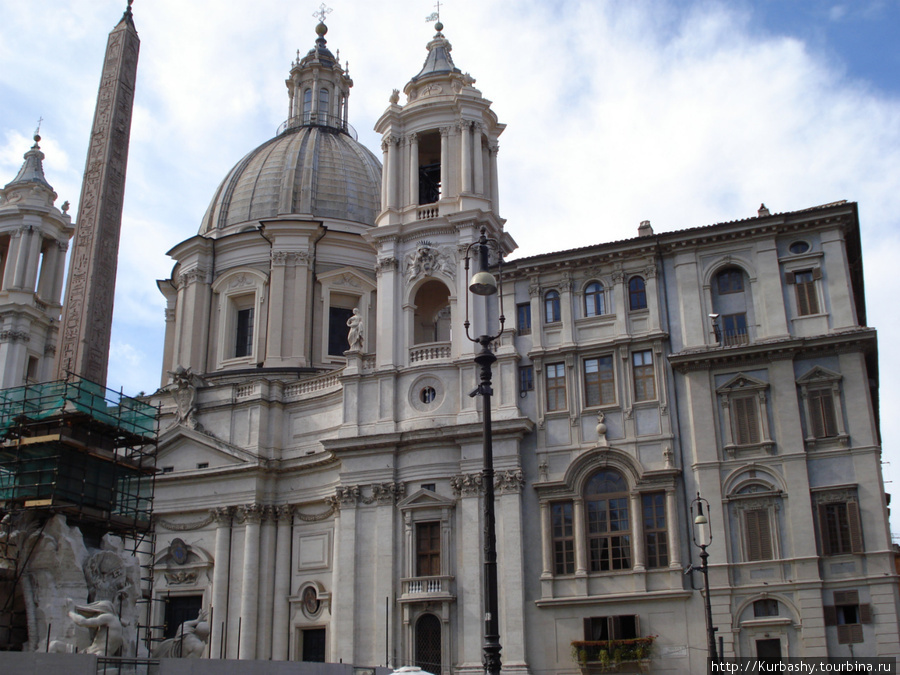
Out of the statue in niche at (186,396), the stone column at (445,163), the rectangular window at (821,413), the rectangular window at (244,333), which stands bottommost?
the rectangular window at (821,413)

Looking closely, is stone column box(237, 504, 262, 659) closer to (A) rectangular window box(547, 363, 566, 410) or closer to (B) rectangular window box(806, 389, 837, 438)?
(A) rectangular window box(547, 363, 566, 410)

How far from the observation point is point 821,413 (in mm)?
35344

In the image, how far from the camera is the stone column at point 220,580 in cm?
4278

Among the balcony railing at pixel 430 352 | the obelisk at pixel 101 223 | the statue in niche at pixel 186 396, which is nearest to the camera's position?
the obelisk at pixel 101 223

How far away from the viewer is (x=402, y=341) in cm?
4272

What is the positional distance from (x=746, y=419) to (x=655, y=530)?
513cm

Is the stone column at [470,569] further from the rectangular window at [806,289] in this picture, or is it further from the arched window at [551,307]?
the rectangular window at [806,289]

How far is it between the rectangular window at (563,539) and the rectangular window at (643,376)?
493 cm

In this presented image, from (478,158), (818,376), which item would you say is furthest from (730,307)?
(478,158)

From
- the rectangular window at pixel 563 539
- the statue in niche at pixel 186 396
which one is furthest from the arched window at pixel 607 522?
the statue in niche at pixel 186 396

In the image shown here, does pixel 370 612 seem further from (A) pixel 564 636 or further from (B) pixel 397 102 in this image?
(B) pixel 397 102

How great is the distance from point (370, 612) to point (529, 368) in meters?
11.3

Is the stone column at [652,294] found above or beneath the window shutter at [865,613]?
above

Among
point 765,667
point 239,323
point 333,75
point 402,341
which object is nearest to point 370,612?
point 402,341
